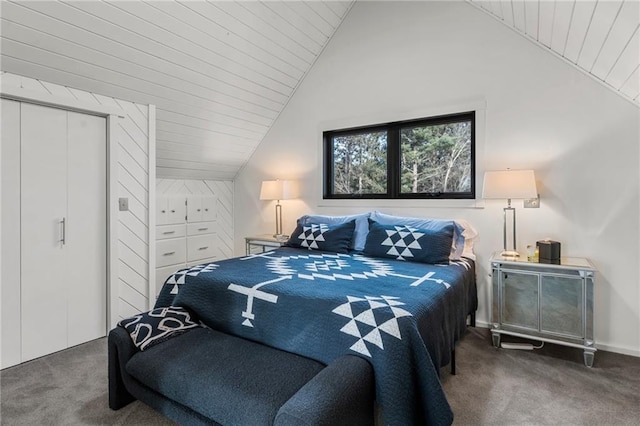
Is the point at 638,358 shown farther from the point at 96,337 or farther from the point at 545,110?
the point at 96,337

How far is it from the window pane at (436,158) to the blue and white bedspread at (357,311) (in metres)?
1.01

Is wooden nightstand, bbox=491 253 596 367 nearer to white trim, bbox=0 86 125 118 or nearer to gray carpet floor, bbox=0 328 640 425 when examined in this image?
gray carpet floor, bbox=0 328 640 425

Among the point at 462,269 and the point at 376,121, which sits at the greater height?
the point at 376,121

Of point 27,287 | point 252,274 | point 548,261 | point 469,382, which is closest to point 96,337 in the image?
point 27,287

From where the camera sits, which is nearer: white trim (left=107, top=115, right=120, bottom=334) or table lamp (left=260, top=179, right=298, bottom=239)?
white trim (left=107, top=115, right=120, bottom=334)

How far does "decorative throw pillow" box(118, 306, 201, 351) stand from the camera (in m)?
1.80


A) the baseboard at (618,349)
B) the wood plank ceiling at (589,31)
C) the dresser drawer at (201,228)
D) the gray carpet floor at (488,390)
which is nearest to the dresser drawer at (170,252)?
the dresser drawer at (201,228)

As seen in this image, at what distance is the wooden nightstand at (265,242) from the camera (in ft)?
12.9

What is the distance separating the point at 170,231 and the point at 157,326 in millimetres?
2490

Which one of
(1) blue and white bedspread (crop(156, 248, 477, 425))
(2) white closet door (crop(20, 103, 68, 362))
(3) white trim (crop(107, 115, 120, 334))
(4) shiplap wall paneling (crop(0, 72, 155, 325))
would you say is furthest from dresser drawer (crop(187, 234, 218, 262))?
(1) blue and white bedspread (crop(156, 248, 477, 425))

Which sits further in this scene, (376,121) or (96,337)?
(376,121)

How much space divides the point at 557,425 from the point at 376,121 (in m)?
2.83

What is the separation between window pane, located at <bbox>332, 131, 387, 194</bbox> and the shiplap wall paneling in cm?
198

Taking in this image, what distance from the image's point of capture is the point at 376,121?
359 centimetres
